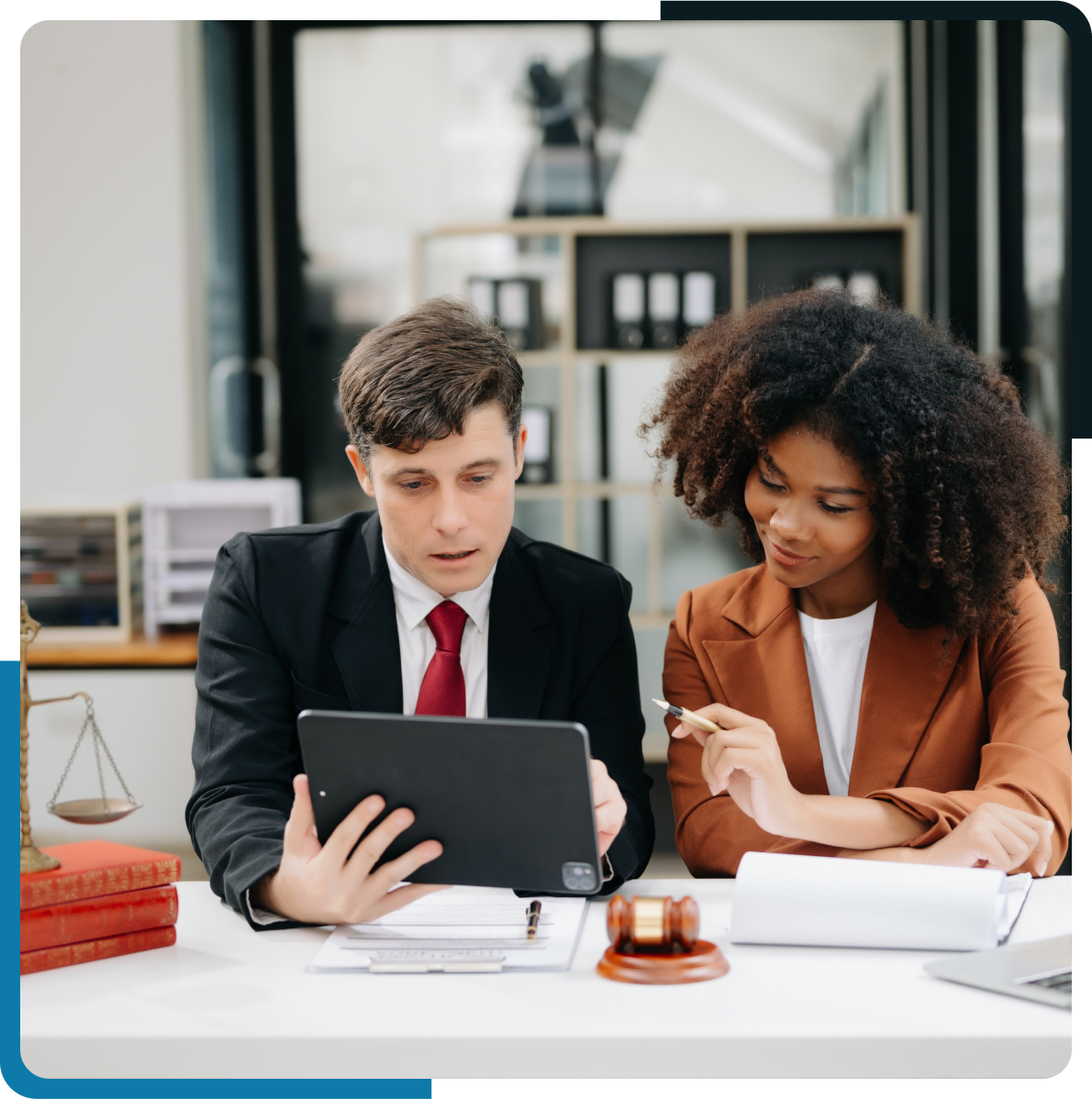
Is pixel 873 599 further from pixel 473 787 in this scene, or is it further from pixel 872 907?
pixel 473 787

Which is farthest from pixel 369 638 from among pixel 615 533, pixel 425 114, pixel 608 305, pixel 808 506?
pixel 425 114

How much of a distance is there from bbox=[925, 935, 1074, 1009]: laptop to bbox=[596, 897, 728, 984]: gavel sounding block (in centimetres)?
21

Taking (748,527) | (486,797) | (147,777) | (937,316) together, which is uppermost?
(937,316)

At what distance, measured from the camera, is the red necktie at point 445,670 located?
1.56 meters

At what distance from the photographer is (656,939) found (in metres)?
1.14

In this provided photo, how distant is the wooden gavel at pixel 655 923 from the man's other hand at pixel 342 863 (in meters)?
0.19

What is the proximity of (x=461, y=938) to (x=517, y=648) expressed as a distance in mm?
485

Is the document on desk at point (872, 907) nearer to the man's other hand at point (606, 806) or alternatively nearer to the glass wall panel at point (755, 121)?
the man's other hand at point (606, 806)

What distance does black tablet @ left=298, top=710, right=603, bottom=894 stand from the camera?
111 centimetres

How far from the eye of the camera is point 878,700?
1.65m

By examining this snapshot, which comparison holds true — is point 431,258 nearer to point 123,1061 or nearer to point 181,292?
point 181,292

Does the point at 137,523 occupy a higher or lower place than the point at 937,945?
higher

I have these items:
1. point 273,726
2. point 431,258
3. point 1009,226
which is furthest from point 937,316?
point 273,726

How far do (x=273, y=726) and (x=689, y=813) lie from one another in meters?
0.55
